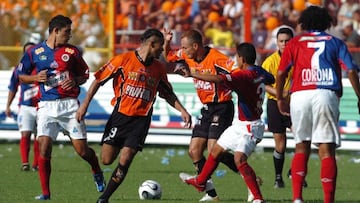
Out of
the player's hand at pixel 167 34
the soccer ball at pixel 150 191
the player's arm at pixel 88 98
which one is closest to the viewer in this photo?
the player's arm at pixel 88 98

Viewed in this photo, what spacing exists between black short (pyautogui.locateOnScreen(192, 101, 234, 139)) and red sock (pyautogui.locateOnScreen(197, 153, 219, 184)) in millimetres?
954

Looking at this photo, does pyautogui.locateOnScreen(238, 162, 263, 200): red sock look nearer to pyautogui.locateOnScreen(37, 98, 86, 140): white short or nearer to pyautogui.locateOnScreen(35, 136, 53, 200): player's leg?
pyautogui.locateOnScreen(37, 98, 86, 140): white short

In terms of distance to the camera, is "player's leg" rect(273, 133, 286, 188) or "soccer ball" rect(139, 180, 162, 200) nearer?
"soccer ball" rect(139, 180, 162, 200)

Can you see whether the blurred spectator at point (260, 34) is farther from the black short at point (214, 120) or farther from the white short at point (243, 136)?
the white short at point (243, 136)

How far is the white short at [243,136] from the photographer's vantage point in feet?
42.0

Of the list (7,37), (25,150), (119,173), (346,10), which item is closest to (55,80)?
(119,173)

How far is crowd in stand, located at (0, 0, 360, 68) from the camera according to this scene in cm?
2344

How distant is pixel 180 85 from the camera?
75.4 feet

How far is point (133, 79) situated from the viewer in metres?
12.6

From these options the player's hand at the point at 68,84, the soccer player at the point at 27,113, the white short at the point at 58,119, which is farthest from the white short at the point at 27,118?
the player's hand at the point at 68,84

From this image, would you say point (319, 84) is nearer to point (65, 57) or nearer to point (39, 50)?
point (65, 57)

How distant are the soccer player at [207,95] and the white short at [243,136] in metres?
1.09

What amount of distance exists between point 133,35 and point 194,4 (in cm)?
143


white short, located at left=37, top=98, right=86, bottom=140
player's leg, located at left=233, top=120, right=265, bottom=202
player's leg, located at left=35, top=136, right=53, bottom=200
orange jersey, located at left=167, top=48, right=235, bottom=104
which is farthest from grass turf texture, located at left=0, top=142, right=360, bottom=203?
orange jersey, located at left=167, top=48, right=235, bottom=104
